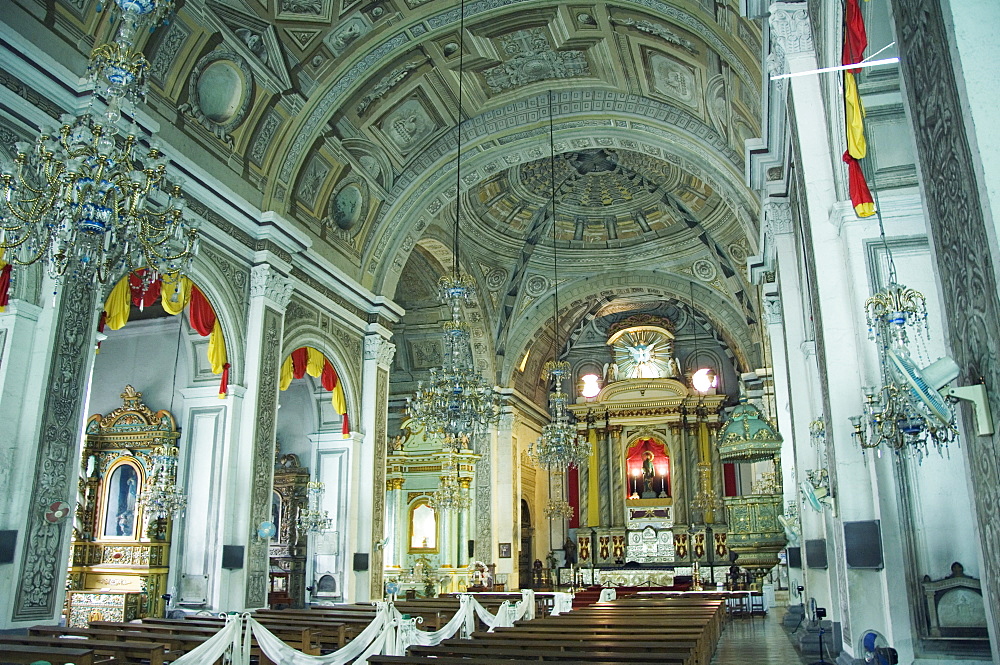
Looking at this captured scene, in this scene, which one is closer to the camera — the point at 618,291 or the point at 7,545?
the point at 7,545

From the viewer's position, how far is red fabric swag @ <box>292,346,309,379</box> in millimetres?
12961

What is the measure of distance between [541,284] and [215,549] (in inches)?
479

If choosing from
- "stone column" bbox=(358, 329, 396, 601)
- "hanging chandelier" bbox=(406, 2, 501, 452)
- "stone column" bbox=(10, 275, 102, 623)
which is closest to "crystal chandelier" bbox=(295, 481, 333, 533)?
"stone column" bbox=(358, 329, 396, 601)

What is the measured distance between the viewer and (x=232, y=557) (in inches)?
414

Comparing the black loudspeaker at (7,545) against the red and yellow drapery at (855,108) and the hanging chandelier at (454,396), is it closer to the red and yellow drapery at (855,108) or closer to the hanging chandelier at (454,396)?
the hanging chandelier at (454,396)

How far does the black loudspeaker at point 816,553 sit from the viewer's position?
29.6 feet

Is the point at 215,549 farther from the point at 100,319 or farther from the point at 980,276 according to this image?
the point at 980,276

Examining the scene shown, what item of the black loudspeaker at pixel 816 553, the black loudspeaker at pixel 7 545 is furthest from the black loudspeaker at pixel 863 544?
the black loudspeaker at pixel 7 545

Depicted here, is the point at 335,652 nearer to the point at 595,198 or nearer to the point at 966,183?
the point at 966,183

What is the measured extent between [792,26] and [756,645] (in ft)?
23.9

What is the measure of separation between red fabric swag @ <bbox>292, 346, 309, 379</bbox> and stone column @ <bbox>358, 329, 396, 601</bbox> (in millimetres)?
1652

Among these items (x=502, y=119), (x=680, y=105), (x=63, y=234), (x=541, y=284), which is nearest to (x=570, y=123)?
(x=502, y=119)

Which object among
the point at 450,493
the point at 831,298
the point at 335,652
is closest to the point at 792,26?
the point at 831,298

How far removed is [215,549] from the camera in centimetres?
1046
